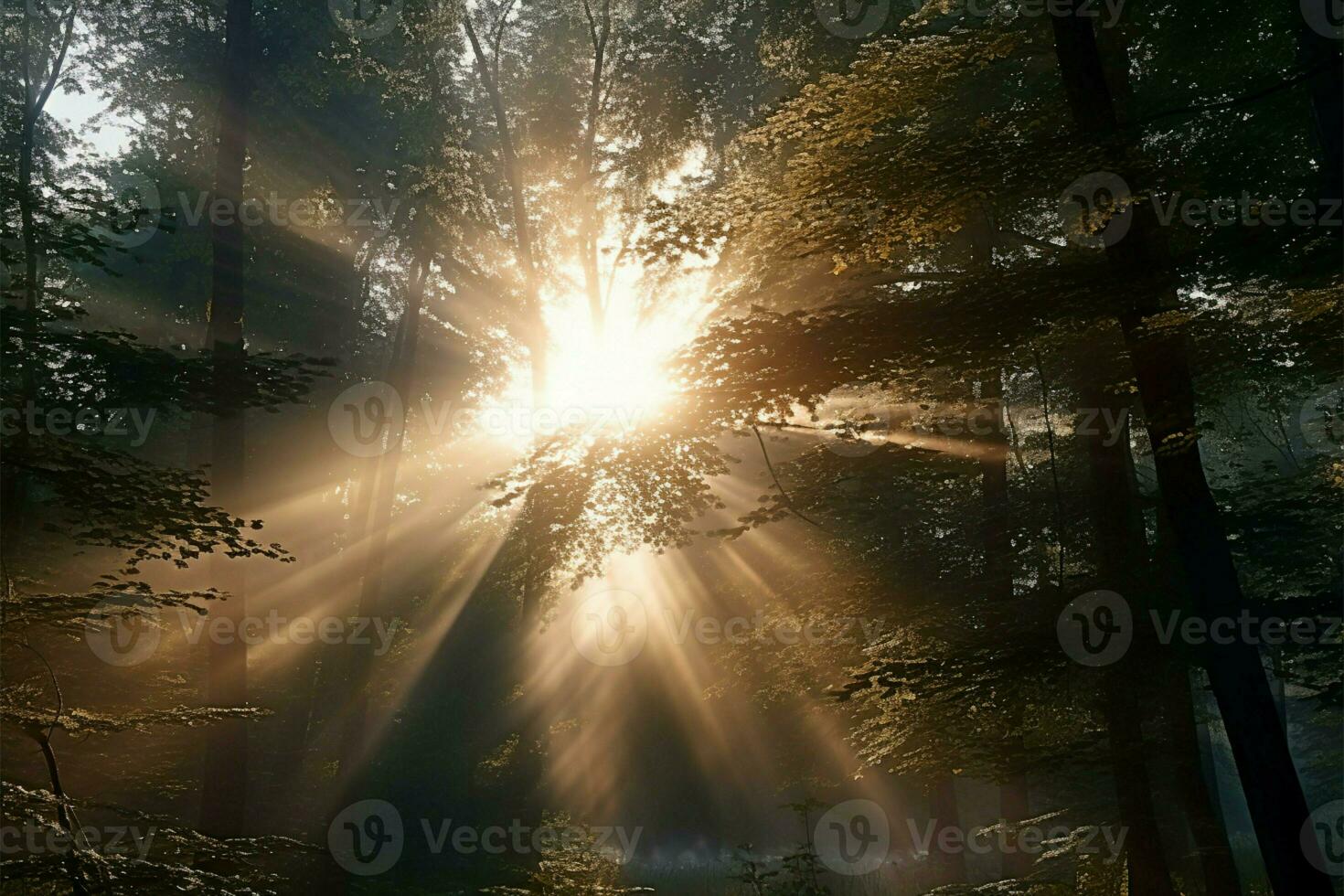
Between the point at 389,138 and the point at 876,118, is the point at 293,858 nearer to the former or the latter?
the point at 389,138

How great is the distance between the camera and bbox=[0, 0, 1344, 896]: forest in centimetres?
569

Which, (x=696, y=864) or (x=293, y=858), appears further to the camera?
(x=696, y=864)

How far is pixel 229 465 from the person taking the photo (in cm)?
1228

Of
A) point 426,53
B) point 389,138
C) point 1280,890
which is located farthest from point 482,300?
point 1280,890

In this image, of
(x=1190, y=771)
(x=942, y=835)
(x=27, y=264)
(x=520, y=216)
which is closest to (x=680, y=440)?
(x=1190, y=771)

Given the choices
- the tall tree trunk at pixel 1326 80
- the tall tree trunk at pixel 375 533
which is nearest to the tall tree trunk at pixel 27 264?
the tall tree trunk at pixel 1326 80

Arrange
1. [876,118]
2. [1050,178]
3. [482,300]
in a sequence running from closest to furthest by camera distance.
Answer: [1050,178] < [876,118] < [482,300]

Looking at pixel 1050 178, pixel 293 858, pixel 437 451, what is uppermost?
pixel 437 451

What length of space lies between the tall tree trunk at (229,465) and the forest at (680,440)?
0.07m

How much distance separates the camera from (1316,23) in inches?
246

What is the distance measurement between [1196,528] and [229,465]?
37.0ft

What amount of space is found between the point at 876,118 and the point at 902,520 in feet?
29.9

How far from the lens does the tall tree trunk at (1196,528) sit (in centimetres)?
547

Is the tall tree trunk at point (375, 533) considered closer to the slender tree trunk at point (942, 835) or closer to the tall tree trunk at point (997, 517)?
the slender tree trunk at point (942, 835)
